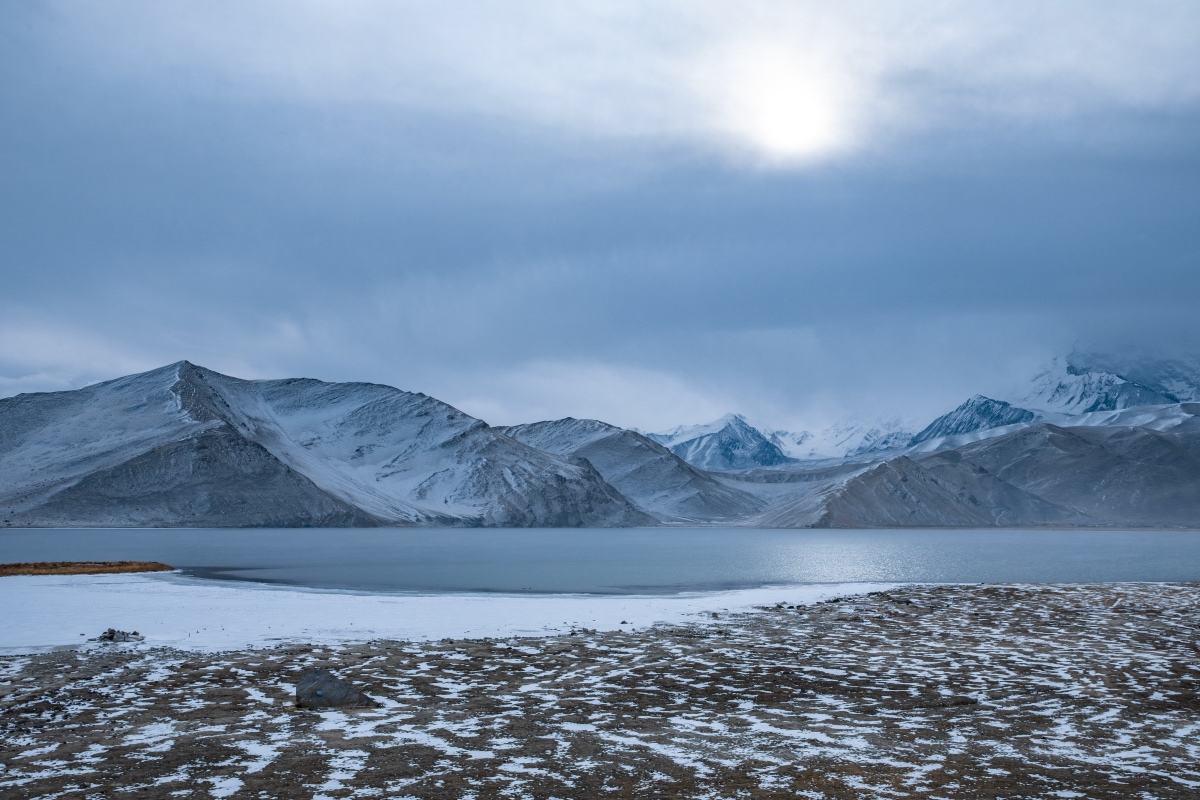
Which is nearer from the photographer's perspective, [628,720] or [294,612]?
[628,720]

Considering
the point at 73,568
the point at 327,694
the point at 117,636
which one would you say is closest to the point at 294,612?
the point at 117,636

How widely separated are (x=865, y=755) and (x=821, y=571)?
5681 cm

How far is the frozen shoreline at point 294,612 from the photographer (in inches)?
1059

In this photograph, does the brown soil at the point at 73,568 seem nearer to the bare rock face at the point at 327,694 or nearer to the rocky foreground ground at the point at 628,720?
the rocky foreground ground at the point at 628,720

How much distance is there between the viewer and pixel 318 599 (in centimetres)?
3875

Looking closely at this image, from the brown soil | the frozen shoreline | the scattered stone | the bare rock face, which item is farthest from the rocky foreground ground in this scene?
the brown soil

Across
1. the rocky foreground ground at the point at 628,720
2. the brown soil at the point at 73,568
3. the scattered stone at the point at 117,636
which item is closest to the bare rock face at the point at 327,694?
the rocky foreground ground at the point at 628,720

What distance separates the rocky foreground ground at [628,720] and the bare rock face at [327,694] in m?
0.36

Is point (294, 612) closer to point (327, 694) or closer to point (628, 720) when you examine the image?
point (327, 694)

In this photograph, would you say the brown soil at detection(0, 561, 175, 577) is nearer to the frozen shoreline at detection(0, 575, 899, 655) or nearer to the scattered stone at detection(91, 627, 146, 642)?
the frozen shoreline at detection(0, 575, 899, 655)

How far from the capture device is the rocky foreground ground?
41.0ft

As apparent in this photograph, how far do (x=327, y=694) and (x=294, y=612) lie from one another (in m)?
17.1

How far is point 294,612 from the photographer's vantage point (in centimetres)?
3328

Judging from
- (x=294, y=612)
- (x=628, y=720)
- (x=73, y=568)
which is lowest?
(x=628, y=720)
